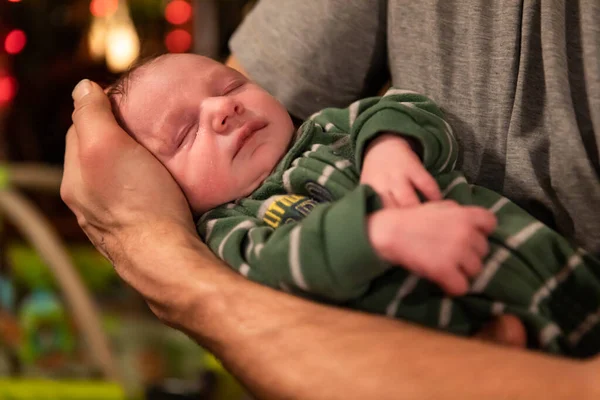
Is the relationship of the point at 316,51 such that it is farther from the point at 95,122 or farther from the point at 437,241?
the point at 437,241

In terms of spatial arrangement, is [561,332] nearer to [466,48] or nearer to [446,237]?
[446,237]

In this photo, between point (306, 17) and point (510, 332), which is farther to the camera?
point (306, 17)

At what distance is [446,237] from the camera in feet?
1.90

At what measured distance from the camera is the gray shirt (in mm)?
740

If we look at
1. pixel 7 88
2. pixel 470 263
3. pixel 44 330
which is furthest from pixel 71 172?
pixel 7 88

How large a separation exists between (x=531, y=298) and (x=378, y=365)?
0.18m

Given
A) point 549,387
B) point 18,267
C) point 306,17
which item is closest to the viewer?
point 549,387

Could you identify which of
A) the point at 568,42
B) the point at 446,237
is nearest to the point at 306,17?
the point at 568,42

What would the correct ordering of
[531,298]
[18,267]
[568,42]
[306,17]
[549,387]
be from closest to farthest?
1. [549,387]
2. [531,298]
3. [568,42]
4. [306,17]
5. [18,267]

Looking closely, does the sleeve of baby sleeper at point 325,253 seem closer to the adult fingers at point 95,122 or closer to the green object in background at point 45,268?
the adult fingers at point 95,122

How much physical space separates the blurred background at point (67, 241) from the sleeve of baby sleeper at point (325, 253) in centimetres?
130

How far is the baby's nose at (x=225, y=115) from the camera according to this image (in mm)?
843

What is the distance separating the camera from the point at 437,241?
578 millimetres

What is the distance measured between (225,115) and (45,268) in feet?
5.73
